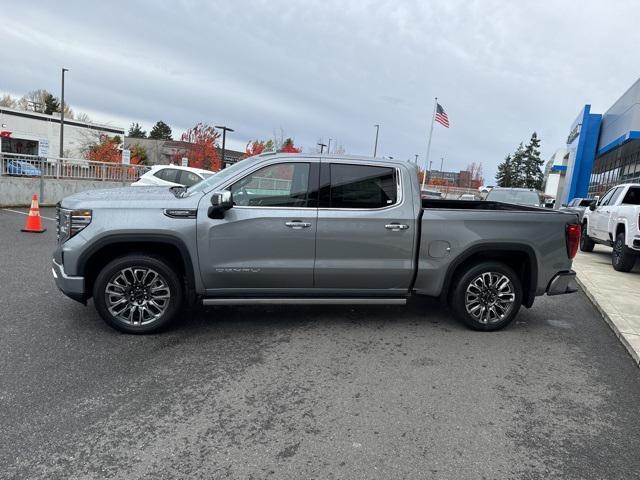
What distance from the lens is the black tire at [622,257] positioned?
1020cm

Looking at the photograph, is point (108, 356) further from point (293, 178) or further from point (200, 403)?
point (293, 178)

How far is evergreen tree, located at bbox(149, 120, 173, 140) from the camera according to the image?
97.8 meters

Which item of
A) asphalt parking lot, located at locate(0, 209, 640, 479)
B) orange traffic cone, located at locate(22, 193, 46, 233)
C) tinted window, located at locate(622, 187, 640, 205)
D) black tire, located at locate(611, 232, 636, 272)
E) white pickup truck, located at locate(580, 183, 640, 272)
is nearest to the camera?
asphalt parking lot, located at locate(0, 209, 640, 479)

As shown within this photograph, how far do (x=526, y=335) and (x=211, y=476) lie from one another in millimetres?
4159

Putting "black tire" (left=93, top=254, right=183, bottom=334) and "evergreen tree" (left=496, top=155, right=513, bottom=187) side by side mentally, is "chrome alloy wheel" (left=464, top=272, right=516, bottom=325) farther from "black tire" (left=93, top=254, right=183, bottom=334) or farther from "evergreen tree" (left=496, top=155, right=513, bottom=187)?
"evergreen tree" (left=496, top=155, right=513, bottom=187)

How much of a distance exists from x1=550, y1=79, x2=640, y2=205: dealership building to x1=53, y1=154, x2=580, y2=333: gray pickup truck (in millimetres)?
18846

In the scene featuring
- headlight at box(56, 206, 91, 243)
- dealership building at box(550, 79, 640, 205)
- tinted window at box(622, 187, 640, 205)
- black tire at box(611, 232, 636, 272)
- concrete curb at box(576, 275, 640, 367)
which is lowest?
concrete curb at box(576, 275, 640, 367)

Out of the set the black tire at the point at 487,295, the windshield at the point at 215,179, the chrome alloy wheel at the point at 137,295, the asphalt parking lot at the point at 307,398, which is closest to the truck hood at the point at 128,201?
the windshield at the point at 215,179

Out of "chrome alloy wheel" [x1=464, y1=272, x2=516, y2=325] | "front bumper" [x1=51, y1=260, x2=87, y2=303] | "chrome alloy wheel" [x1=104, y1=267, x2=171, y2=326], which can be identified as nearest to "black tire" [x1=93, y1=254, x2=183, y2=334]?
"chrome alloy wheel" [x1=104, y1=267, x2=171, y2=326]

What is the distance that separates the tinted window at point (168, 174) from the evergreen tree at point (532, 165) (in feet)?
244

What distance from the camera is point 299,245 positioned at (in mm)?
5074

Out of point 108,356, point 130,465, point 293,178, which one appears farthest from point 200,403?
point 293,178

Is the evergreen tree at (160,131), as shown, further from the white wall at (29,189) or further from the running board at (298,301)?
the running board at (298,301)

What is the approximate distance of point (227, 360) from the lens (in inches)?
175
